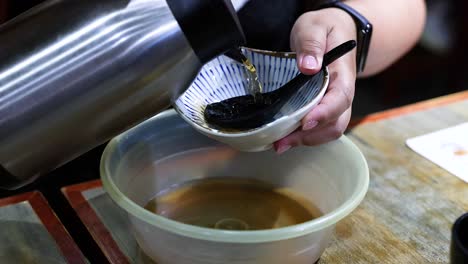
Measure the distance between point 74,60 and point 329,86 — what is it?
0.37 meters

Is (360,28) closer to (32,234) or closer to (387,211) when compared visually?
(387,211)

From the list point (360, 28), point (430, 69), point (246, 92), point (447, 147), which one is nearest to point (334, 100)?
point (246, 92)

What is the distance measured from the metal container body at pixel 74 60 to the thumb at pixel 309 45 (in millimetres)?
222

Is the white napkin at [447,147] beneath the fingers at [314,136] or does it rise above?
beneath

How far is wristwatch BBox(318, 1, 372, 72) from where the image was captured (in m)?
0.98

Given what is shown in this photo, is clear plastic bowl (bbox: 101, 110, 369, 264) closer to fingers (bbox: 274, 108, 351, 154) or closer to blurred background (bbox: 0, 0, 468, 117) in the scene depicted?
fingers (bbox: 274, 108, 351, 154)

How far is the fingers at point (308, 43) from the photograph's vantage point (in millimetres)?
750

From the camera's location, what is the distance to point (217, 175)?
88cm

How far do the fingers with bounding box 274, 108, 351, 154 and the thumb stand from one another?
0.08 metres

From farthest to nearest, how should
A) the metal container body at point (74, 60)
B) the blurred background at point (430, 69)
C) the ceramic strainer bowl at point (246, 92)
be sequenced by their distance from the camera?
the blurred background at point (430, 69) → the ceramic strainer bowl at point (246, 92) → the metal container body at point (74, 60)

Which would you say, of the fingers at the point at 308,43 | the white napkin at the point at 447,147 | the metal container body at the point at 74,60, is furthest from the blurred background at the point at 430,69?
the metal container body at the point at 74,60

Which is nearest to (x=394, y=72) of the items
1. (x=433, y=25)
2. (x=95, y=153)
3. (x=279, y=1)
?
(x=433, y=25)

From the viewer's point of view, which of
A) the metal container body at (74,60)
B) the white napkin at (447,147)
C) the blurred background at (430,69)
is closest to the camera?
the metal container body at (74,60)

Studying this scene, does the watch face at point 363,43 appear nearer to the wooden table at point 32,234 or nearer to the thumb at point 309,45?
the thumb at point 309,45
